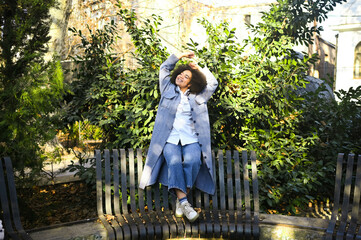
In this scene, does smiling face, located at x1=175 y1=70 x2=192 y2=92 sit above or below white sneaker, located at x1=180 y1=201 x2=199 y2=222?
above

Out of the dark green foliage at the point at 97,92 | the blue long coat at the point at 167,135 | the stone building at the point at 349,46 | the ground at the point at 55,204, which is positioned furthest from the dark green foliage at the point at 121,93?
the stone building at the point at 349,46

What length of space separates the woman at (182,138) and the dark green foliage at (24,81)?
1.07 metres

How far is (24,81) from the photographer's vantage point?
143 inches

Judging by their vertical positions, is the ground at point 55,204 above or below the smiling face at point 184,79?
below

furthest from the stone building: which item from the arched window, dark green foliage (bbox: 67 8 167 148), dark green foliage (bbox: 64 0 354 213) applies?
dark green foliage (bbox: 67 8 167 148)

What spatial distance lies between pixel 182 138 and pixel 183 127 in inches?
4.9

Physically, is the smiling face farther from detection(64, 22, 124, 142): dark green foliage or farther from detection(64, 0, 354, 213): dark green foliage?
detection(64, 22, 124, 142): dark green foliage

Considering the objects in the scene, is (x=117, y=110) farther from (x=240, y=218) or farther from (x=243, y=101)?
(x=240, y=218)

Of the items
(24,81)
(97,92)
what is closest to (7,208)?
(24,81)

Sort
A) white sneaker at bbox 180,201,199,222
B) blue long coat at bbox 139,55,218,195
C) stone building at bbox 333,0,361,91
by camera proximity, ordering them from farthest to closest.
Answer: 1. stone building at bbox 333,0,361,91
2. blue long coat at bbox 139,55,218,195
3. white sneaker at bbox 180,201,199,222

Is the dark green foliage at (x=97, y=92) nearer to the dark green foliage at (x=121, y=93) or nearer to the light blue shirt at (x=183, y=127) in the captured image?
the dark green foliage at (x=121, y=93)

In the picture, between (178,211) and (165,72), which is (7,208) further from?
(165,72)

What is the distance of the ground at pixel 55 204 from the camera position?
13.9ft

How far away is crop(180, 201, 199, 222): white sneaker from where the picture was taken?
357 cm
